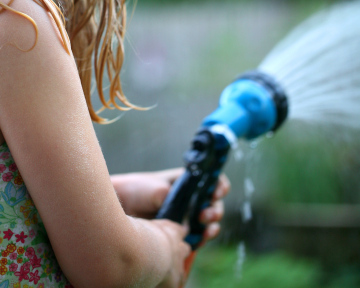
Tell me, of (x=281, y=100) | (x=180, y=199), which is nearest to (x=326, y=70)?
(x=281, y=100)

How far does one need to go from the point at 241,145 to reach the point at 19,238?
1648 millimetres

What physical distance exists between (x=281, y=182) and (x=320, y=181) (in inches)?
7.6

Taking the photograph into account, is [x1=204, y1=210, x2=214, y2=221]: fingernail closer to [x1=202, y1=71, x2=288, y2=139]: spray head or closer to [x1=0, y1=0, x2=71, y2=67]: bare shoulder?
[x1=202, y1=71, x2=288, y2=139]: spray head

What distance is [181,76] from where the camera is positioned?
7.52 feet

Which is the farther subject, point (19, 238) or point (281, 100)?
point (281, 100)

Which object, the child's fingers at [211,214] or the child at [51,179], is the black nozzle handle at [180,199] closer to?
the child's fingers at [211,214]

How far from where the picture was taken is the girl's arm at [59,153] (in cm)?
48

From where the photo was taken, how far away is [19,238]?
0.55 metres

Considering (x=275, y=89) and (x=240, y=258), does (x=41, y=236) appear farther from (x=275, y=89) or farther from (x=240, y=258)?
(x=240, y=258)

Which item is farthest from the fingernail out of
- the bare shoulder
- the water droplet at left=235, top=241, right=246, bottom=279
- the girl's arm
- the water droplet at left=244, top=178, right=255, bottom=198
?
the water droplet at left=244, top=178, right=255, bottom=198

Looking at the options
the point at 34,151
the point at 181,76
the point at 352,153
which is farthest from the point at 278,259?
the point at 34,151

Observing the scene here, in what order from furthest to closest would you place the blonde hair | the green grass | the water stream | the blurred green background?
the blurred green background → the green grass → the water stream → the blonde hair

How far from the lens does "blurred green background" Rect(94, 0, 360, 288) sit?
2164 mm

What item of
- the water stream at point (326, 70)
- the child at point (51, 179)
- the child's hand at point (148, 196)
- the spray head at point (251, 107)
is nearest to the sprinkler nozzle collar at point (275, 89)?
the spray head at point (251, 107)
